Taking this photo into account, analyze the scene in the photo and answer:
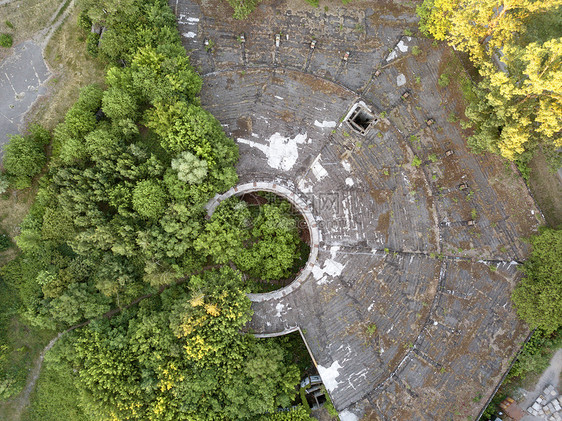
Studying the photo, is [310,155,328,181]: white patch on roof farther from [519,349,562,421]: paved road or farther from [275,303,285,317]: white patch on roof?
[519,349,562,421]: paved road

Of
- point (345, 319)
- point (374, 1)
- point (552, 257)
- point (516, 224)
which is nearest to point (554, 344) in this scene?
point (552, 257)

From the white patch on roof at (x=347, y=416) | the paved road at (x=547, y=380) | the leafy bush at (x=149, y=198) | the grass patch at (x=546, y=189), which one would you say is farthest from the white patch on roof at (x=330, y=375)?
the grass patch at (x=546, y=189)

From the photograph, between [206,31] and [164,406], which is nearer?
[164,406]

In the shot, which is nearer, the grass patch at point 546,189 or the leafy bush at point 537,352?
the leafy bush at point 537,352

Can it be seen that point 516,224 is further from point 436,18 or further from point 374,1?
point 374,1

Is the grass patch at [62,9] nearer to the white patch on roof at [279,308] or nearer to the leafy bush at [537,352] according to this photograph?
the white patch on roof at [279,308]

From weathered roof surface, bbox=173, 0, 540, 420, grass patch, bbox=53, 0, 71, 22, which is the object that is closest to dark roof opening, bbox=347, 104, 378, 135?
weathered roof surface, bbox=173, 0, 540, 420

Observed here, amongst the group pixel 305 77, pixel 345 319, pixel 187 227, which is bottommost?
pixel 345 319
